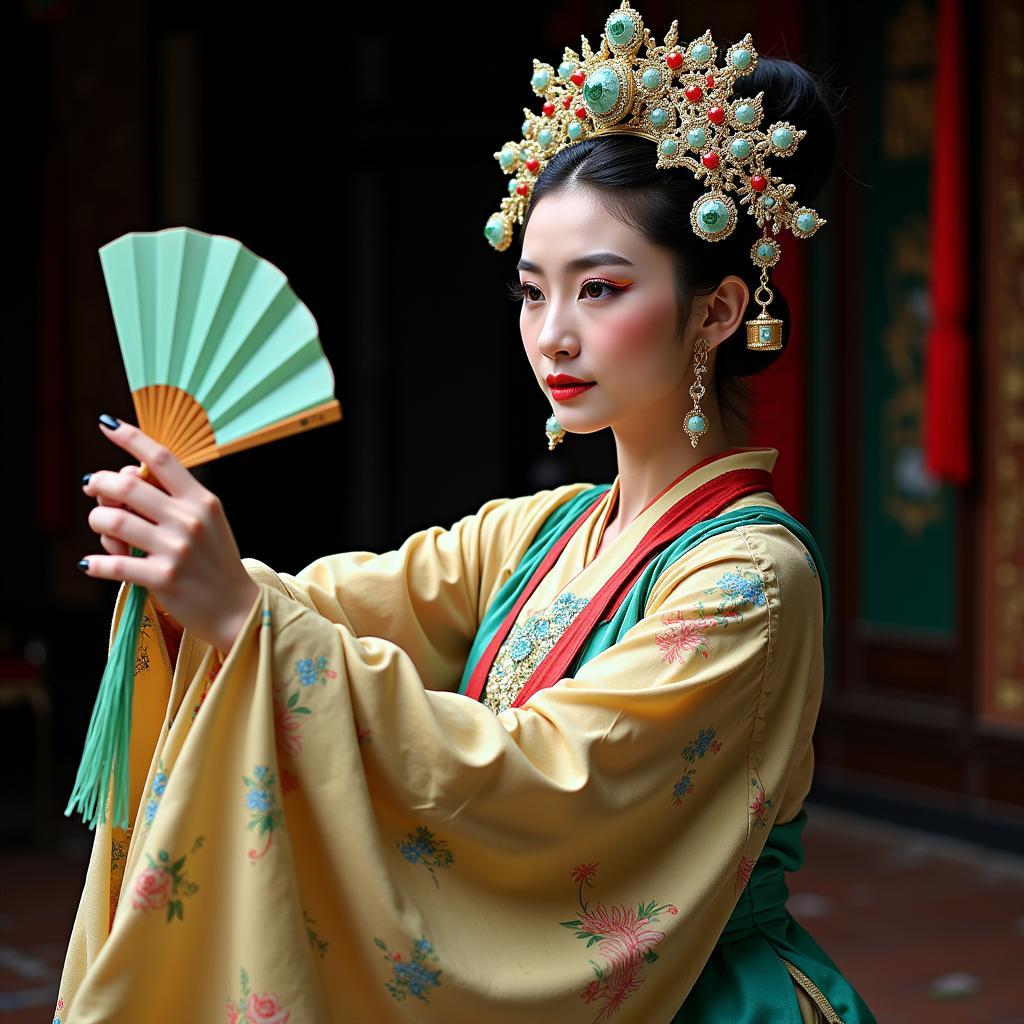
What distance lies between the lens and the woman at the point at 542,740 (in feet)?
4.01

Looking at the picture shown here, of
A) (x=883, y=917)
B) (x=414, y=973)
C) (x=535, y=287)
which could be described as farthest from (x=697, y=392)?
(x=883, y=917)

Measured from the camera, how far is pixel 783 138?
156 centimetres

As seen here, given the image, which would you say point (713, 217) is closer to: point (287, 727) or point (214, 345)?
point (214, 345)

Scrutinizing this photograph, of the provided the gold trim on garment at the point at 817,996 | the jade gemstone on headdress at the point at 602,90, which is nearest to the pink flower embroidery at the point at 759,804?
the gold trim on garment at the point at 817,996

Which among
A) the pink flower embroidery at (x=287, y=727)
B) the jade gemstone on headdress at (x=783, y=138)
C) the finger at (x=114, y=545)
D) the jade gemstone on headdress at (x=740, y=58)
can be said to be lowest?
the pink flower embroidery at (x=287, y=727)

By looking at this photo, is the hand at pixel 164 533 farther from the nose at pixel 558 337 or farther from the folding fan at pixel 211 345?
the nose at pixel 558 337

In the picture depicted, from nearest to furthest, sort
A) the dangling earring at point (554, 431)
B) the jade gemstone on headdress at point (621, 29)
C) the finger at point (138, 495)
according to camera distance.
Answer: the finger at point (138, 495) → the jade gemstone on headdress at point (621, 29) → the dangling earring at point (554, 431)

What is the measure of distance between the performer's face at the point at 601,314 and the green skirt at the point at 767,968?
0.46 meters

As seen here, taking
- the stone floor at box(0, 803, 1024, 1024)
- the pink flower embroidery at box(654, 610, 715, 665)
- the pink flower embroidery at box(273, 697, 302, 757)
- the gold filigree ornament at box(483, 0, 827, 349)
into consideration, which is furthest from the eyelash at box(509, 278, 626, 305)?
the stone floor at box(0, 803, 1024, 1024)

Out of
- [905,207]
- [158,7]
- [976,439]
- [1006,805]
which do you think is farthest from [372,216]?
[1006,805]

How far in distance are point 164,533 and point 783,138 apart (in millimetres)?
761

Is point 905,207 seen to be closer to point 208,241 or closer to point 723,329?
point 723,329

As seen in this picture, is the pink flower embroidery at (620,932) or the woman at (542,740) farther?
the pink flower embroidery at (620,932)

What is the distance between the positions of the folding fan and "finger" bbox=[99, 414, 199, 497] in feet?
Result: 0.17
